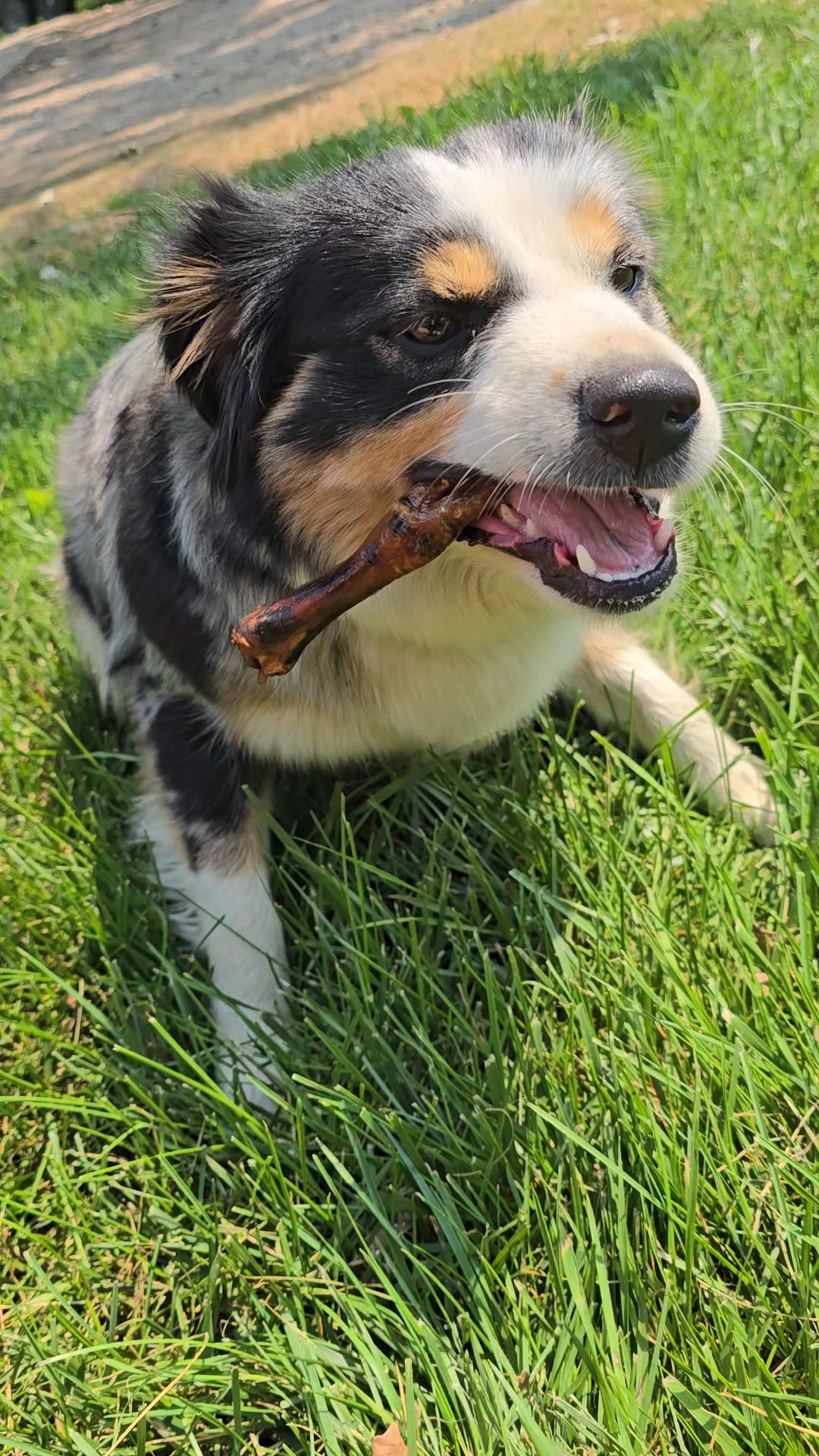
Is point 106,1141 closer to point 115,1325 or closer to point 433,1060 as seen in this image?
point 115,1325

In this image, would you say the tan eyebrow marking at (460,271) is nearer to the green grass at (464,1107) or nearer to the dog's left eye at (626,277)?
the dog's left eye at (626,277)

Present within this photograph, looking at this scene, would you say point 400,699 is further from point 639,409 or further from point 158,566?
point 639,409

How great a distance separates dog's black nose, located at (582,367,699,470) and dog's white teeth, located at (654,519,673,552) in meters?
0.19

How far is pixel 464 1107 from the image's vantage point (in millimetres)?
1966

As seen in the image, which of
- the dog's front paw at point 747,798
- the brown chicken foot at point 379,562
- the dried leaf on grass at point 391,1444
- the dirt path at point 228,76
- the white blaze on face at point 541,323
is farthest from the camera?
the dirt path at point 228,76

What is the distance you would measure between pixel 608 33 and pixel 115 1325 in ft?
25.4

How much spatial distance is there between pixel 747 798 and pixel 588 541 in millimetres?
902

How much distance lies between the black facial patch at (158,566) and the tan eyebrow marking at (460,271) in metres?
0.79

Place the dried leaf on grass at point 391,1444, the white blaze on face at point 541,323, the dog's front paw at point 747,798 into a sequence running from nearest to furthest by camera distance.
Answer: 1. the dried leaf on grass at point 391,1444
2. the white blaze on face at point 541,323
3. the dog's front paw at point 747,798

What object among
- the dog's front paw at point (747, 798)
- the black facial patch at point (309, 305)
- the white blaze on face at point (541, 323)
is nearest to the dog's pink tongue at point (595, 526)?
the white blaze on face at point (541, 323)

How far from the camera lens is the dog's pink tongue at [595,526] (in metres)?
1.90

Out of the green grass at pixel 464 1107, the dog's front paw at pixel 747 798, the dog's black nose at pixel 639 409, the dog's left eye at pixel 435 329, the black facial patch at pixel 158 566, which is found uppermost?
the dog's left eye at pixel 435 329

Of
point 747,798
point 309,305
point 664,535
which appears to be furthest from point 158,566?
point 747,798

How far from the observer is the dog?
1.80 m
